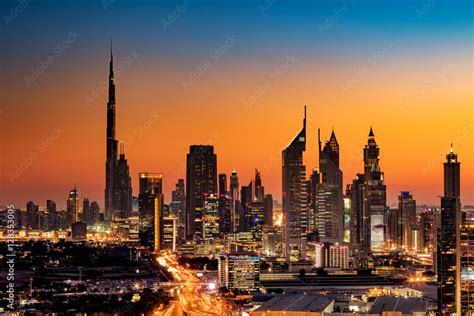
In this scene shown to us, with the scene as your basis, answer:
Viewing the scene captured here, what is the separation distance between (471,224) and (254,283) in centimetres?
952

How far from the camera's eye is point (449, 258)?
19.9 m

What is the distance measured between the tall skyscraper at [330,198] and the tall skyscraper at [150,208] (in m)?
8.31

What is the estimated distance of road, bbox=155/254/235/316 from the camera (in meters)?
23.3

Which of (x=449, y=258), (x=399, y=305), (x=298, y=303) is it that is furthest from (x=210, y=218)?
(x=449, y=258)

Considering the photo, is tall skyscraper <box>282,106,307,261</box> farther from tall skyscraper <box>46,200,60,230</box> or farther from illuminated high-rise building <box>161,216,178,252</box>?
tall skyscraper <box>46,200,60,230</box>

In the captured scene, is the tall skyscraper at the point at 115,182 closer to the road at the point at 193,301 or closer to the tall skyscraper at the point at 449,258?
the road at the point at 193,301

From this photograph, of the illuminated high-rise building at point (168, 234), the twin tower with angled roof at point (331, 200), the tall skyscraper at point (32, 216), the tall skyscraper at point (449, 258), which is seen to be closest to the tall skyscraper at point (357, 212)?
the twin tower with angled roof at point (331, 200)

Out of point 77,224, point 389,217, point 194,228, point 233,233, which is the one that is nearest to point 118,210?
point 77,224

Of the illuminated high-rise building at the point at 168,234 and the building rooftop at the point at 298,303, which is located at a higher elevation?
the illuminated high-rise building at the point at 168,234

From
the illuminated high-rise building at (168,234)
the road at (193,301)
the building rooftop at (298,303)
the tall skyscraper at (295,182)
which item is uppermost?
the tall skyscraper at (295,182)

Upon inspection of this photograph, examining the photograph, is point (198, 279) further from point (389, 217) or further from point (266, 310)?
point (389, 217)

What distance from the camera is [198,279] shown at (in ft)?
110

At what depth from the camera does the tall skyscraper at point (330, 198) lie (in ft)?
154

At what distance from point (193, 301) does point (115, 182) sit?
30.4m
